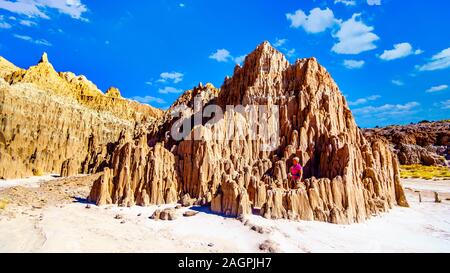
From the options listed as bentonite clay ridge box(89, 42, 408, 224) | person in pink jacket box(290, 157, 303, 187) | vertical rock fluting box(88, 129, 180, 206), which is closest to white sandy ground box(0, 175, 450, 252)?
bentonite clay ridge box(89, 42, 408, 224)

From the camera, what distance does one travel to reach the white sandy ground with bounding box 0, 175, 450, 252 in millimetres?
13953

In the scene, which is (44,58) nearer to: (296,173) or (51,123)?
(51,123)

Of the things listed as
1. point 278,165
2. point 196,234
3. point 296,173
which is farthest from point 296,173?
point 196,234

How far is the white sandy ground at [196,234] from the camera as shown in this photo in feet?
45.8

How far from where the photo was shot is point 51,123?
189ft

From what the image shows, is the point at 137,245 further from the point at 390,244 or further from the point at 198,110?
the point at 198,110

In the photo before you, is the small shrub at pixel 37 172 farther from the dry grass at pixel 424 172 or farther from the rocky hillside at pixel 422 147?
the rocky hillside at pixel 422 147

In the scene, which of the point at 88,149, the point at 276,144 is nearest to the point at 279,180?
the point at 276,144

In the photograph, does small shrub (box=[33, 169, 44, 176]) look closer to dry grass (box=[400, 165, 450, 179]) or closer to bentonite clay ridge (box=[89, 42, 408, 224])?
bentonite clay ridge (box=[89, 42, 408, 224])

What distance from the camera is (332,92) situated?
2783 centimetres

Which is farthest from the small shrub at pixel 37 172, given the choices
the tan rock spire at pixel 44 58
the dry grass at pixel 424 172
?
the dry grass at pixel 424 172

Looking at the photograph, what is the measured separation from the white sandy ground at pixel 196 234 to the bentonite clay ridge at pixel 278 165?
139 centimetres

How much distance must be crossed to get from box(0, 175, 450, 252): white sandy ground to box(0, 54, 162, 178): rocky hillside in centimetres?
3041

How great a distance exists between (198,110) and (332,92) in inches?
624
